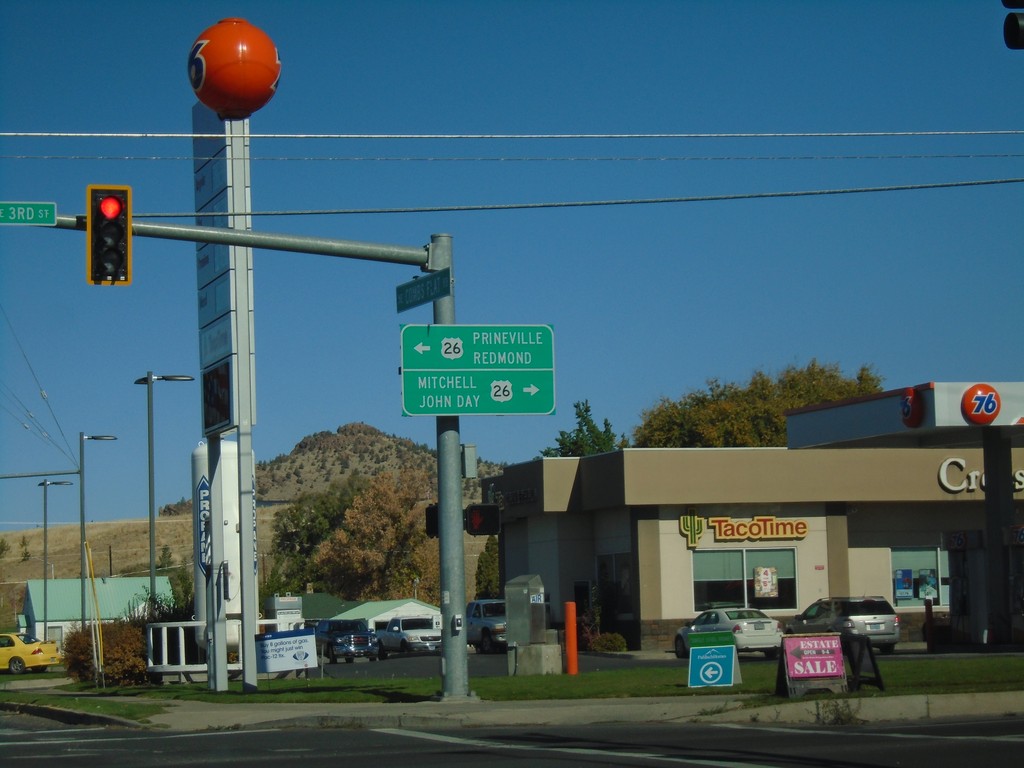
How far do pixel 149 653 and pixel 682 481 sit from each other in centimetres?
1788

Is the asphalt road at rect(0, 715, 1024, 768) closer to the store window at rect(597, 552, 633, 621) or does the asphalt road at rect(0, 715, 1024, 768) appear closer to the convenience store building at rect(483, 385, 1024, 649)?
the convenience store building at rect(483, 385, 1024, 649)

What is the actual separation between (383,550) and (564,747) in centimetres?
6941

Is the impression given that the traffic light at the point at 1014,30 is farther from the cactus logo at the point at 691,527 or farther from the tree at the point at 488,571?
the tree at the point at 488,571

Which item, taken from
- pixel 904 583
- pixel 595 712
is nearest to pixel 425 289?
pixel 595 712

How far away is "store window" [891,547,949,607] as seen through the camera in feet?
141

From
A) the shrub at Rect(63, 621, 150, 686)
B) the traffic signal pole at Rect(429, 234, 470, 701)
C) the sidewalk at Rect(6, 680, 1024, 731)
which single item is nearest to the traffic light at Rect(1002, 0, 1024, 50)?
the sidewalk at Rect(6, 680, 1024, 731)

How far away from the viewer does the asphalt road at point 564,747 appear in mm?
13117

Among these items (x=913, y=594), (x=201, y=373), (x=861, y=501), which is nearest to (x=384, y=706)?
(x=201, y=373)

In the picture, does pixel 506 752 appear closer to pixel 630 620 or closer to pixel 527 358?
pixel 527 358

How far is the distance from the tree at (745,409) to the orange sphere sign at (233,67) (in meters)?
52.2

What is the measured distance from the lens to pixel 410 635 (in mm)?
50500

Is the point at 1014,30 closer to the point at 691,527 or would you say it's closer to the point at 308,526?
the point at 691,527

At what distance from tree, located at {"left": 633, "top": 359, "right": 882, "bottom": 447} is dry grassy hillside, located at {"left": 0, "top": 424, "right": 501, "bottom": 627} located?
22557mm

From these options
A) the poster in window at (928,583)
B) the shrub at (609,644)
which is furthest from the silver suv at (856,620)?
the poster in window at (928,583)
